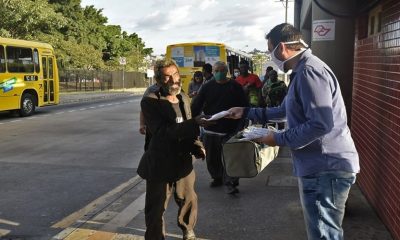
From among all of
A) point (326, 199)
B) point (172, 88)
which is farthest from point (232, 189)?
point (326, 199)

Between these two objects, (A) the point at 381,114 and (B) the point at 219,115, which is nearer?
(B) the point at 219,115

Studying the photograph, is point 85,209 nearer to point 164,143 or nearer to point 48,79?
point 164,143

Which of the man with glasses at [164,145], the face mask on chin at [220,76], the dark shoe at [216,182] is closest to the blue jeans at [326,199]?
the man with glasses at [164,145]

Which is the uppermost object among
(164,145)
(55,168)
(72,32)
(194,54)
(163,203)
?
(72,32)

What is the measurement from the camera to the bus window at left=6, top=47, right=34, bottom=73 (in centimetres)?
1719

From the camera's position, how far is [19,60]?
17.7m

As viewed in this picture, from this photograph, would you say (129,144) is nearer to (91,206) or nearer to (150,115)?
(91,206)

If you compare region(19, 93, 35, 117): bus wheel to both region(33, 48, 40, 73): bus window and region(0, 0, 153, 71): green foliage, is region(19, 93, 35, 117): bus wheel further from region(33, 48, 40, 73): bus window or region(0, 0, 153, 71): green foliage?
region(0, 0, 153, 71): green foliage

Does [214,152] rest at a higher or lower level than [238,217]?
higher

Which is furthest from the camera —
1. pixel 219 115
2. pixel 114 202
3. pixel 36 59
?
pixel 36 59

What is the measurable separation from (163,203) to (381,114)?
240 centimetres

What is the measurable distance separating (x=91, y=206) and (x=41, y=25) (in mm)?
24222

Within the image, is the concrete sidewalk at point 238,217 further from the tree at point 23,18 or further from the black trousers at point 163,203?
the tree at point 23,18

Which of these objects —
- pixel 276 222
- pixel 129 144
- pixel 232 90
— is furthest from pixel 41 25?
pixel 276 222
